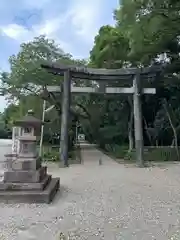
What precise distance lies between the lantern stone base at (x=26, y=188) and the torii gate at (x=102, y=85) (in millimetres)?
6578

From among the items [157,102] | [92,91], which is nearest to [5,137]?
[157,102]

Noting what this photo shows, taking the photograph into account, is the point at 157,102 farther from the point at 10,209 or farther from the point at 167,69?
the point at 10,209

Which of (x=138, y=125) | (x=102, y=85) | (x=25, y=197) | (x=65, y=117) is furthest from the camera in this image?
(x=102, y=85)

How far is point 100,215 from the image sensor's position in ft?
17.9

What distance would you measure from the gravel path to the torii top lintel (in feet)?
22.1

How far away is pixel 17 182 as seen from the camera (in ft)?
22.8

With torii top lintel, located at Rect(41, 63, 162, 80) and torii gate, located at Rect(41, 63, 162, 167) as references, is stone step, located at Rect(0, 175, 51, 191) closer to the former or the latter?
torii gate, located at Rect(41, 63, 162, 167)

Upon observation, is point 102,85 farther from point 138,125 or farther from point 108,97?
point 108,97

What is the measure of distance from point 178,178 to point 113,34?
1086 cm

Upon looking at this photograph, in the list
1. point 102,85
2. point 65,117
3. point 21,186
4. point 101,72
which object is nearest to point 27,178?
point 21,186

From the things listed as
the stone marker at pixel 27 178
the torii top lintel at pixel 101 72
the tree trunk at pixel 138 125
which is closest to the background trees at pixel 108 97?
the torii top lintel at pixel 101 72

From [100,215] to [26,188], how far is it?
1.97 meters

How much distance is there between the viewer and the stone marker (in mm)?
6457

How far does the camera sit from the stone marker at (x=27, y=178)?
646 cm
